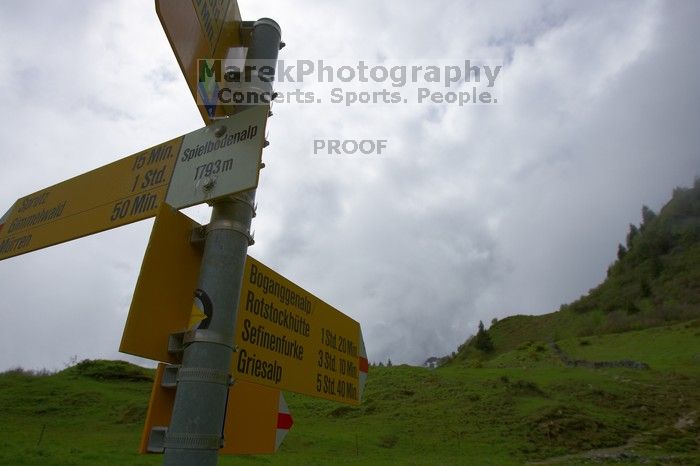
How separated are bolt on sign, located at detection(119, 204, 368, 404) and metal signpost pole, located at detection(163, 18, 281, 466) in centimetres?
9

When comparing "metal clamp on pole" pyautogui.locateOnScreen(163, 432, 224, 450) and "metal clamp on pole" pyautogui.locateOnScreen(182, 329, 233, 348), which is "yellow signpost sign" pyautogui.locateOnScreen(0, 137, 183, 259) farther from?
"metal clamp on pole" pyautogui.locateOnScreen(163, 432, 224, 450)

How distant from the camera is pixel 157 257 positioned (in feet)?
7.14

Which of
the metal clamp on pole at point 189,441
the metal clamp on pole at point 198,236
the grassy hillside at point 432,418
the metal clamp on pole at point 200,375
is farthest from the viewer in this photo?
the grassy hillside at point 432,418

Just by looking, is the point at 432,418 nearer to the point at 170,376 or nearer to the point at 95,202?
the point at 95,202

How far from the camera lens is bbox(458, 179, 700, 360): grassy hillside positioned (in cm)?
7674

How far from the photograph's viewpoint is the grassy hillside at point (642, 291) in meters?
76.7

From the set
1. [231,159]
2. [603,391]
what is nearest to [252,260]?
[231,159]

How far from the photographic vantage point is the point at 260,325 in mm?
2688

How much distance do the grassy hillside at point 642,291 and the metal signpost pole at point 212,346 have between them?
245ft

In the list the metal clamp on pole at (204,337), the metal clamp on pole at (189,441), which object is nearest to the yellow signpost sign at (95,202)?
the metal clamp on pole at (204,337)

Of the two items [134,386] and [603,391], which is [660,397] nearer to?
[603,391]

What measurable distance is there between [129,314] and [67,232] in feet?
4.46

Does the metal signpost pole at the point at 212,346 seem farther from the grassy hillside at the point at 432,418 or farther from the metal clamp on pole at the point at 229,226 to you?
the grassy hillside at the point at 432,418

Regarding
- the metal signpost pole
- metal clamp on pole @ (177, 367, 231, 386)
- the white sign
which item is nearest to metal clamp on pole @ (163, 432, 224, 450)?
the metal signpost pole
